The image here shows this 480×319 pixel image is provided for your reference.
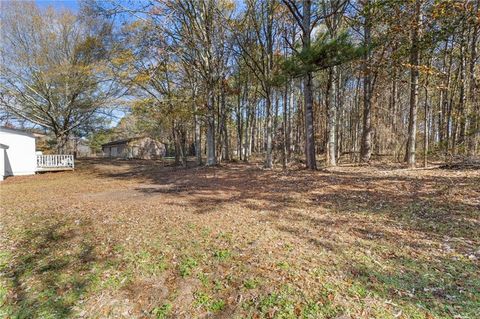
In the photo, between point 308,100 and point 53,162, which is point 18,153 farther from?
point 308,100

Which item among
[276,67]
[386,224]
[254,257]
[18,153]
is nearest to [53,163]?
[18,153]

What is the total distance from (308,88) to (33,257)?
8.74 metres

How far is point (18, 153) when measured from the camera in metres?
14.1

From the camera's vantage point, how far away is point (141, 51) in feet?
38.2

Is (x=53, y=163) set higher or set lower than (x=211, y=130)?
lower

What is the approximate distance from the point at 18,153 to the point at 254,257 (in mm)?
17333

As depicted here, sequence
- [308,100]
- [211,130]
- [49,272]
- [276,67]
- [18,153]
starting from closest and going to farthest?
1. [49,272]
2. [308,100]
3. [276,67]
4. [211,130]
5. [18,153]

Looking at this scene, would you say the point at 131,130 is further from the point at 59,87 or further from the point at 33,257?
the point at 33,257

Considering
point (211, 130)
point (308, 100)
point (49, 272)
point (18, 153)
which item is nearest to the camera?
point (49, 272)

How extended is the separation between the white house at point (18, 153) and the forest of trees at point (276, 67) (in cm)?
364

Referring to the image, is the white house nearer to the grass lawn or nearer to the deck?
the deck

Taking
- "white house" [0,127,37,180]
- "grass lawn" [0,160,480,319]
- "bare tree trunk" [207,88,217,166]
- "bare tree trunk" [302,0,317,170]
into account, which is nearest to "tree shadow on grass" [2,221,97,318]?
"grass lawn" [0,160,480,319]

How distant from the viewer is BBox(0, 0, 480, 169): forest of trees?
7.54 meters

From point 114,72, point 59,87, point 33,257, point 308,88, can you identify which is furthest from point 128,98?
point 33,257
